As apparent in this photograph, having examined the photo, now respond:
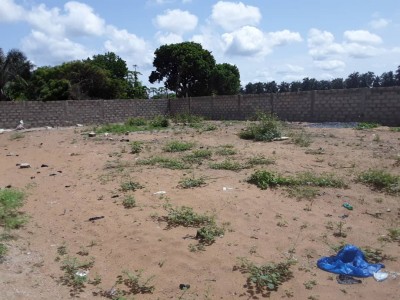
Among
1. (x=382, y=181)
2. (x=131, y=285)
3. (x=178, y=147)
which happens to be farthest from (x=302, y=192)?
(x=178, y=147)

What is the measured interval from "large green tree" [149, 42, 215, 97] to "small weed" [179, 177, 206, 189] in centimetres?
2550

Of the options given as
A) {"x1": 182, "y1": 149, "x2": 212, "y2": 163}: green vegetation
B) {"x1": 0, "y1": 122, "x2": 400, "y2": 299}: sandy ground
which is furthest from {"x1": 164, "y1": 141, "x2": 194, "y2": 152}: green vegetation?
{"x1": 0, "y1": 122, "x2": 400, "y2": 299}: sandy ground

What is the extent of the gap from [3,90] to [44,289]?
30835 mm

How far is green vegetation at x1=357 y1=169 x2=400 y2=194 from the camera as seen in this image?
538 cm

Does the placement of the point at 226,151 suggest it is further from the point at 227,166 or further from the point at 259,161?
the point at 227,166

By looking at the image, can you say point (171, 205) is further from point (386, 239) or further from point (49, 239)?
point (386, 239)

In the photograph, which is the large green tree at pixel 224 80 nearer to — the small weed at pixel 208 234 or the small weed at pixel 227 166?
the small weed at pixel 227 166

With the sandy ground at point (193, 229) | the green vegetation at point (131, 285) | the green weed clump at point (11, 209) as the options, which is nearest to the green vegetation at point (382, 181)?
the sandy ground at point (193, 229)

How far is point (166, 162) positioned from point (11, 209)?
3052mm

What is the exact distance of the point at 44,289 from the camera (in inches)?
127

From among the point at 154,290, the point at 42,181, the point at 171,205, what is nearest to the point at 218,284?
the point at 154,290

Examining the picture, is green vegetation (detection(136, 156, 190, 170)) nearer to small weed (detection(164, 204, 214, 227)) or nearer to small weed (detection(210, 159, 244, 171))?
small weed (detection(210, 159, 244, 171))

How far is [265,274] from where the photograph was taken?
3385mm

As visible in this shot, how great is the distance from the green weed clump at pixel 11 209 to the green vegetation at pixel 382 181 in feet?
15.6
